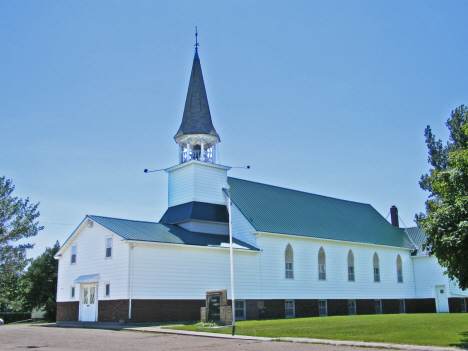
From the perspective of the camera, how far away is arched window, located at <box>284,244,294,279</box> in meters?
37.1

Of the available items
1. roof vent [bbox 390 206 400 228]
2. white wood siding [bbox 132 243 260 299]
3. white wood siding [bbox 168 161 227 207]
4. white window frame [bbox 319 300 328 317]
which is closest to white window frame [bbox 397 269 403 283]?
roof vent [bbox 390 206 400 228]

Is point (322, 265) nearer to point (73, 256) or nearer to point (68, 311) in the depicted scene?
point (73, 256)

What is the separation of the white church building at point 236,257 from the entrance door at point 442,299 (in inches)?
3.6

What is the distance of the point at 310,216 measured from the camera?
140 ft

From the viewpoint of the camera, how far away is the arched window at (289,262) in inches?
1462

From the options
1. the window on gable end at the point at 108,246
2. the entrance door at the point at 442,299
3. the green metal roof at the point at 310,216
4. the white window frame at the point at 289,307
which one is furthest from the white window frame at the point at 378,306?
the window on gable end at the point at 108,246

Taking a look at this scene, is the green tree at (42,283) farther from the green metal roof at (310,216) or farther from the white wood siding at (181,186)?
the green metal roof at (310,216)

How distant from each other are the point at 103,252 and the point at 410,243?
31453mm

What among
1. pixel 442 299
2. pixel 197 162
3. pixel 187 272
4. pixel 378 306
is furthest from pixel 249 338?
pixel 442 299

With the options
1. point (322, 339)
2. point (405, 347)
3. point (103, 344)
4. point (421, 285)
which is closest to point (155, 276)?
point (103, 344)

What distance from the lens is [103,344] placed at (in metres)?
17.8

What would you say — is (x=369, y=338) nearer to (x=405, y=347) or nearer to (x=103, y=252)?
(x=405, y=347)

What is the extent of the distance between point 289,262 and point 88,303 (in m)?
14.4

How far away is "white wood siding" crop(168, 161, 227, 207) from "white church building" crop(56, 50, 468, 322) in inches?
3.3
